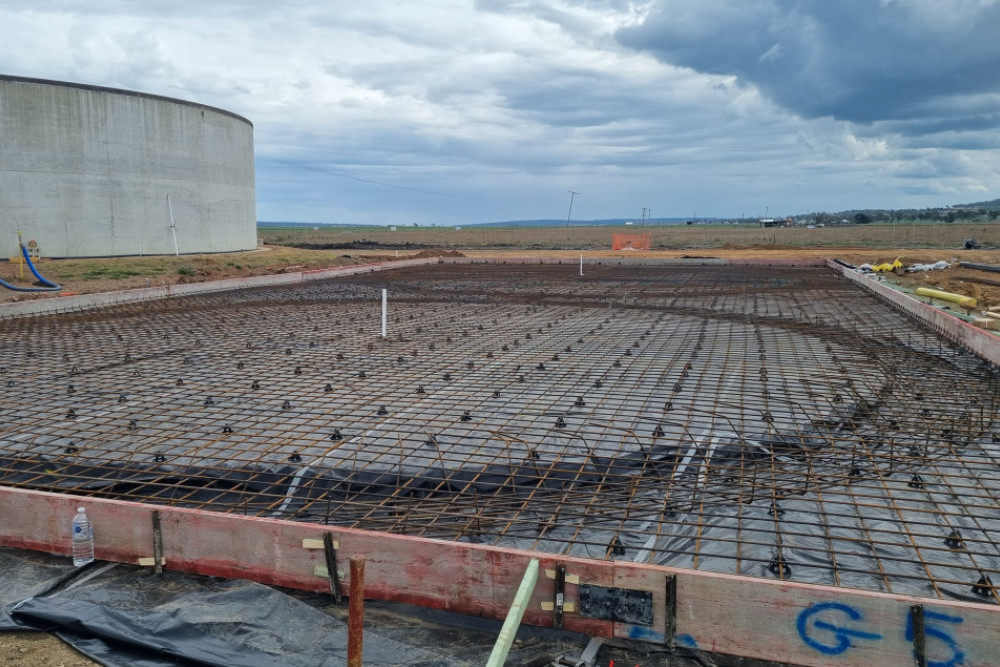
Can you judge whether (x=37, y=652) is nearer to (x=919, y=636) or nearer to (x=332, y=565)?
(x=332, y=565)

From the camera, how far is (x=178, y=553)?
11.9ft

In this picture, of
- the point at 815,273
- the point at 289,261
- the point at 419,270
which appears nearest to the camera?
the point at 815,273

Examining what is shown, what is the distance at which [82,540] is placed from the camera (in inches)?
145

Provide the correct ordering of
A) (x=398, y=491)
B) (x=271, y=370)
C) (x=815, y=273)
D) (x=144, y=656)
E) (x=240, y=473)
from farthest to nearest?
(x=815, y=273) < (x=271, y=370) < (x=240, y=473) < (x=398, y=491) < (x=144, y=656)

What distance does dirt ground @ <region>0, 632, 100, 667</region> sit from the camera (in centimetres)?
290

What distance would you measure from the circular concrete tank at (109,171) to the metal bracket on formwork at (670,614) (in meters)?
22.5

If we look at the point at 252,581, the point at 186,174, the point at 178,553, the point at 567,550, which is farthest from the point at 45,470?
the point at 186,174

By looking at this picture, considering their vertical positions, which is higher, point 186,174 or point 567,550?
point 186,174

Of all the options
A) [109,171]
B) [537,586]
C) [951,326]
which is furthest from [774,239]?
[537,586]

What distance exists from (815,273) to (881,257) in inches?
328

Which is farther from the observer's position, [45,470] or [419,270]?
[419,270]

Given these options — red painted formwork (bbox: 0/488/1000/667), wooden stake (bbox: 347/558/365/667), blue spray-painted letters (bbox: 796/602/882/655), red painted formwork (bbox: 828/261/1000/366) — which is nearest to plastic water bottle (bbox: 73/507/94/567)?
red painted formwork (bbox: 0/488/1000/667)

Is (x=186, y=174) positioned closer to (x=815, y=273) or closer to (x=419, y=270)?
(x=419, y=270)

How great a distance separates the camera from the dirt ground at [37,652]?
2.90 m
